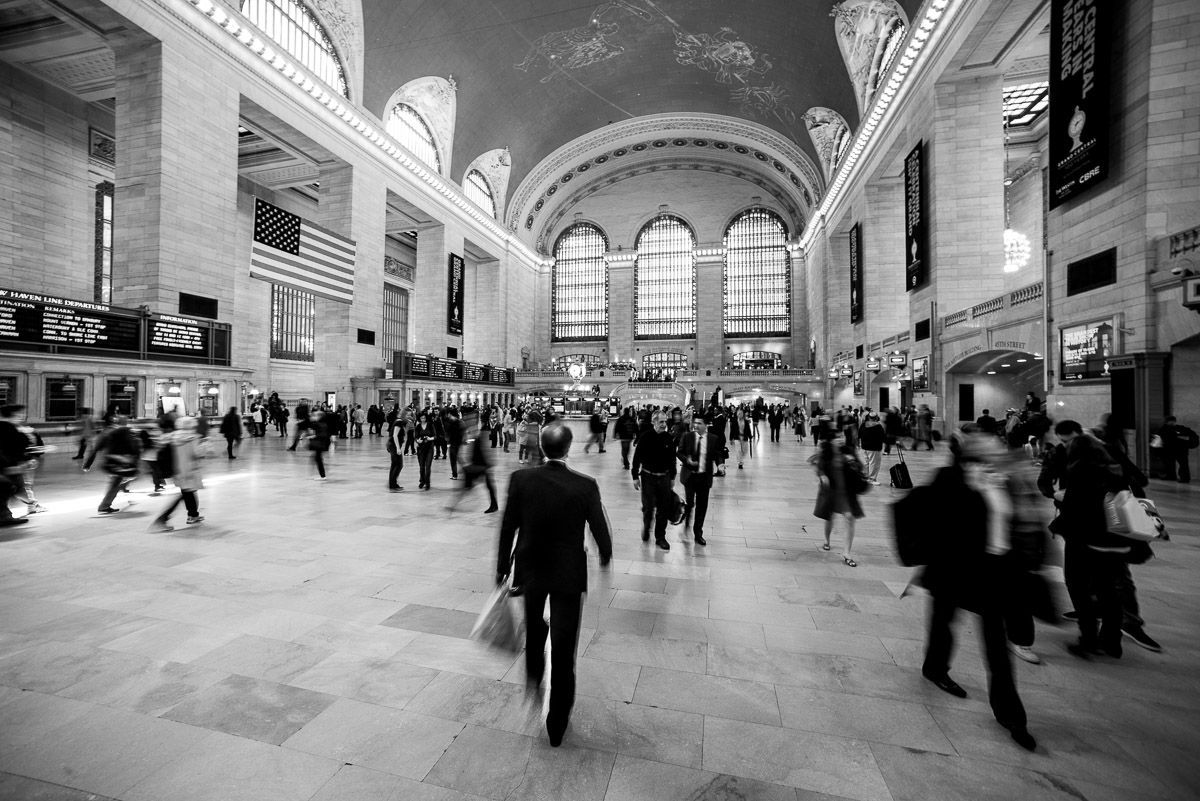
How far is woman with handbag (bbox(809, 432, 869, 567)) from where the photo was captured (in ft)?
15.0

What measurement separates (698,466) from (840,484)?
1359mm

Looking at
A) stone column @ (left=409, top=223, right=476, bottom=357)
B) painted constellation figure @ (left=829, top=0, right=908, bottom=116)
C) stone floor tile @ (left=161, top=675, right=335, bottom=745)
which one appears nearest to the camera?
stone floor tile @ (left=161, top=675, right=335, bottom=745)

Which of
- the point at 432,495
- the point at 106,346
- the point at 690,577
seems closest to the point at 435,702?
the point at 690,577

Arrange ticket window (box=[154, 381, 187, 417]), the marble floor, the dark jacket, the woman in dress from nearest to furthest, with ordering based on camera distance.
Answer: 1. the marble floor
2. the dark jacket
3. the woman in dress
4. ticket window (box=[154, 381, 187, 417])

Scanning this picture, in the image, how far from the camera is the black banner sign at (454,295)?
95.6 feet

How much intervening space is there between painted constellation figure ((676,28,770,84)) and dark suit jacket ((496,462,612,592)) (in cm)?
3184

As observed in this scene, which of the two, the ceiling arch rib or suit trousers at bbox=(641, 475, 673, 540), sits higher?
the ceiling arch rib

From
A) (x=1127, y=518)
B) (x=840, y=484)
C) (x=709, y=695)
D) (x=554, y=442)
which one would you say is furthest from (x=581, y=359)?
(x=554, y=442)

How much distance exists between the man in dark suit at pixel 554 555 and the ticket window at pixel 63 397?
50.2 ft

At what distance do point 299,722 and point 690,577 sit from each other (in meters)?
2.89

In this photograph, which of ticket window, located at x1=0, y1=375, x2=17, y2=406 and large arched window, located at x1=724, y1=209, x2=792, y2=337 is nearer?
ticket window, located at x1=0, y1=375, x2=17, y2=406

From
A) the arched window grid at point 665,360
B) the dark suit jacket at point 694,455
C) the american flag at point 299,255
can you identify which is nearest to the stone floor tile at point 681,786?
the dark suit jacket at point 694,455

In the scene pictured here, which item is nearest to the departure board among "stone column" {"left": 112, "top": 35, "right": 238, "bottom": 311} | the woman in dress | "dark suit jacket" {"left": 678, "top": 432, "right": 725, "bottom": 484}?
"stone column" {"left": 112, "top": 35, "right": 238, "bottom": 311}

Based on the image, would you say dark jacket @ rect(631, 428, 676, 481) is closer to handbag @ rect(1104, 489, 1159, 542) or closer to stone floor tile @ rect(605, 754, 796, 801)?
handbag @ rect(1104, 489, 1159, 542)
